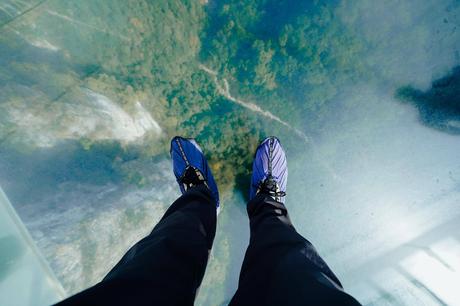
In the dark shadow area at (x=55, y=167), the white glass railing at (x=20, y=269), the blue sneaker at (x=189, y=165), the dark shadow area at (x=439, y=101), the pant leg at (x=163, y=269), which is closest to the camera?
the pant leg at (x=163, y=269)

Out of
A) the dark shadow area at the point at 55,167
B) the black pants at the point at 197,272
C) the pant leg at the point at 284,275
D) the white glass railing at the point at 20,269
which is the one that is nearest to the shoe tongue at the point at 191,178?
the dark shadow area at the point at 55,167

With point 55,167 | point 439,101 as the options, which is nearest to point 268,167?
Result: point 439,101

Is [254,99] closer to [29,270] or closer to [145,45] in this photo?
[145,45]

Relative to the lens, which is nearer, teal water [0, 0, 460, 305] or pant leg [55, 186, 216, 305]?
pant leg [55, 186, 216, 305]

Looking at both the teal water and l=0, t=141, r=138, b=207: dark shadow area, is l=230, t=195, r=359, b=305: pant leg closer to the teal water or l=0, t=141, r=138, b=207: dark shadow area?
the teal water

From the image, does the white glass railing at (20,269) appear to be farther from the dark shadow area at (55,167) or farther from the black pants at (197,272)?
the black pants at (197,272)

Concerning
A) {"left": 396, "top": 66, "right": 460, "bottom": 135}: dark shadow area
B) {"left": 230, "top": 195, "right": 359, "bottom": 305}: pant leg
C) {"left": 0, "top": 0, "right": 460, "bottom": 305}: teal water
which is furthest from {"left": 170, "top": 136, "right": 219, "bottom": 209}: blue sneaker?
{"left": 396, "top": 66, "right": 460, "bottom": 135}: dark shadow area
